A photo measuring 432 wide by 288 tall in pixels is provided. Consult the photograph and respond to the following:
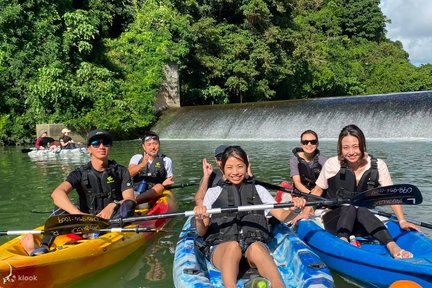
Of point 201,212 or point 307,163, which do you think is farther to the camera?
point 307,163

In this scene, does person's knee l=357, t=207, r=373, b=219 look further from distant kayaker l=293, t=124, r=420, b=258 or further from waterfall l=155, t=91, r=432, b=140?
waterfall l=155, t=91, r=432, b=140

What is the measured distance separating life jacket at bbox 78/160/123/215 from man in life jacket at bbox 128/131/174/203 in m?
1.42

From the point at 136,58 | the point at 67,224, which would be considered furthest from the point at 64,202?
the point at 136,58

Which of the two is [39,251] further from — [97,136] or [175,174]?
[175,174]

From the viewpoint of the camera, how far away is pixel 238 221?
3.92 m

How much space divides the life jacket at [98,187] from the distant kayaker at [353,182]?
2.07 metres

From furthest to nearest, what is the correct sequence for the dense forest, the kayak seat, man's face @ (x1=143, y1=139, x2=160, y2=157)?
the dense forest < man's face @ (x1=143, y1=139, x2=160, y2=157) < the kayak seat

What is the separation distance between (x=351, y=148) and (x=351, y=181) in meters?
0.36

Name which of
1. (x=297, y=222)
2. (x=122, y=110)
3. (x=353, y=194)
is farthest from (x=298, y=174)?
(x=122, y=110)

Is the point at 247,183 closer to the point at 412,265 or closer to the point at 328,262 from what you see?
the point at 328,262

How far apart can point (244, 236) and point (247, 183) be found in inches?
18.6

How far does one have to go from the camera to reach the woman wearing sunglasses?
234 inches

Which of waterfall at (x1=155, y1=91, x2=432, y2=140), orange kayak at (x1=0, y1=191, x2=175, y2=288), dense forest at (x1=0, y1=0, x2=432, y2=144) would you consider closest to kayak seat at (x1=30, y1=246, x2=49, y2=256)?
orange kayak at (x1=0, y1=191, x2=175, y2=288)

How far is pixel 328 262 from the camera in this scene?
14.2 ft
